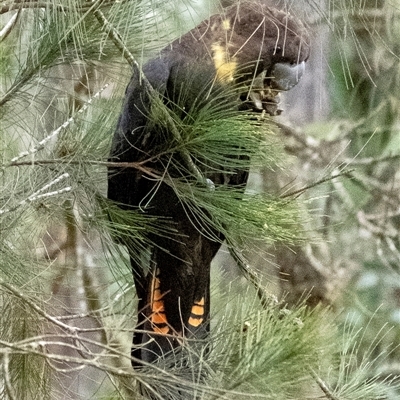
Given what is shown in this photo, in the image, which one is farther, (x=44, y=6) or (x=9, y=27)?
(x=9, y=27)

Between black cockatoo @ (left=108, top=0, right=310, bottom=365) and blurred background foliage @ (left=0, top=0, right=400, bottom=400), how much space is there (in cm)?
3

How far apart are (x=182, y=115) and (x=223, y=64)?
0.25ft

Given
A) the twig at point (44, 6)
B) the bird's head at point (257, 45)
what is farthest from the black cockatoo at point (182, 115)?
the twig at point (44, 6)

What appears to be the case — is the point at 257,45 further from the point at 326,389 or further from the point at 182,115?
the point at 326,389

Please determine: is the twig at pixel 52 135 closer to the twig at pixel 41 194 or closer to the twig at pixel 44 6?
the twig at pixel 41 194

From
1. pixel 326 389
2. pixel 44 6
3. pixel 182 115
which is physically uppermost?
pixel 44 6

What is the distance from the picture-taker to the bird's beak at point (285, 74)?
69 centimetres

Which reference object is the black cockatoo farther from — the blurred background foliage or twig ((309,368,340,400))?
twig ((309,368,340,400))

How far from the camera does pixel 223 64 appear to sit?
2.21ft

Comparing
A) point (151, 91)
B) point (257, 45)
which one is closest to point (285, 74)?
point (257, 45)

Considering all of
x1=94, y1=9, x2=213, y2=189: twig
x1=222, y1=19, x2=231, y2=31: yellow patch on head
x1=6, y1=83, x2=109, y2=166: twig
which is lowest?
x1=6, y1=83, x2=109, y2=166: twig

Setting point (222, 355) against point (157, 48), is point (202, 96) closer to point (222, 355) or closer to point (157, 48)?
point (157, 48)

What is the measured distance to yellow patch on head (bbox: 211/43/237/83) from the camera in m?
0.67

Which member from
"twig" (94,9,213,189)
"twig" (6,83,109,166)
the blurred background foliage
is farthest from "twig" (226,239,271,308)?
"twig" (6,83,109,166)
